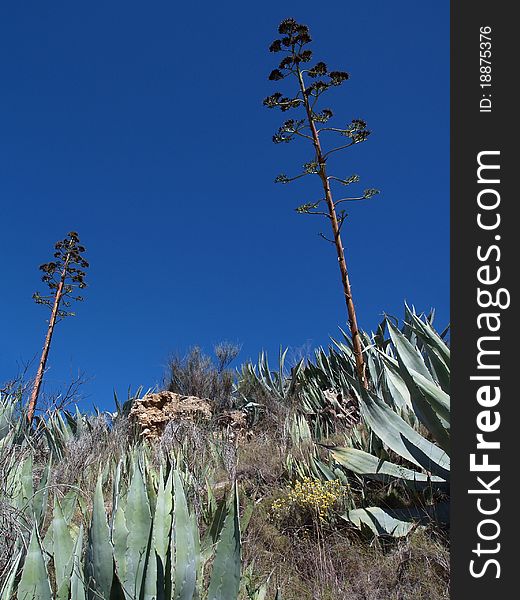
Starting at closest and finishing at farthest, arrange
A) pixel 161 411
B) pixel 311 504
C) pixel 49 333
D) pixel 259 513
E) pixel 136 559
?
1. pixel 136 559
2. pixel 311 504
3. pixel 259 513
4. pixel 161 411
5. pixel 49 333

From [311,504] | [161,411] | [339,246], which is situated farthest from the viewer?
[161,411]

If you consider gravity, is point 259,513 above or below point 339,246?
below

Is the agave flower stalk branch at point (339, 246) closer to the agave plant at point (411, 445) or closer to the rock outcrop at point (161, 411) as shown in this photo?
the agave plant at point (411, 445)

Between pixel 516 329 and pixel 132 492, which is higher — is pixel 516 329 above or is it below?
above

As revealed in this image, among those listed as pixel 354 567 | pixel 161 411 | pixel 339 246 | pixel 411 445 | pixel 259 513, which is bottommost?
pixel 354 567

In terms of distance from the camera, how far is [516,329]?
73.2 inches

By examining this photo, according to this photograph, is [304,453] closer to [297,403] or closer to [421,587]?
[421,587]

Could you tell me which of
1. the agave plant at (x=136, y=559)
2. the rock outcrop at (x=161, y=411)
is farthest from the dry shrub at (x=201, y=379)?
the agave plant at (x=136, y=559)

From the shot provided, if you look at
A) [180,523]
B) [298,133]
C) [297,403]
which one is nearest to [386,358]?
[180,523]

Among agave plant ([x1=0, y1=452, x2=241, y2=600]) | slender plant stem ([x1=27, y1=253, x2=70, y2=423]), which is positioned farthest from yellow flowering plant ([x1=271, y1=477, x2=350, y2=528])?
slender plant stem ([x1=27, y1=253, x2=70, y2=423])

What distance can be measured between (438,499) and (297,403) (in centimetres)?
405

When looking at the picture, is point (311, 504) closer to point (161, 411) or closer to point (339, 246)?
point (339, 246)

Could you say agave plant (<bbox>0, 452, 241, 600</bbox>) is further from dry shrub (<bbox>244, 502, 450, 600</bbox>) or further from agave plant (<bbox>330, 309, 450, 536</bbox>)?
agave plant (<bbox>330, 309, 450, 536</bbox>)

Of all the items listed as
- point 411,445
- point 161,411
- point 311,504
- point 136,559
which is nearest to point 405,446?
point 411,445
